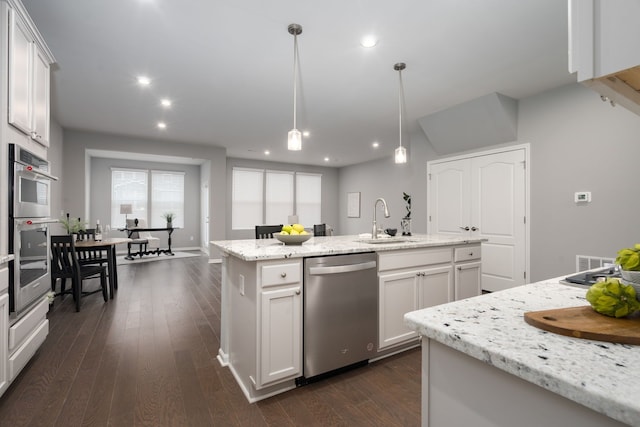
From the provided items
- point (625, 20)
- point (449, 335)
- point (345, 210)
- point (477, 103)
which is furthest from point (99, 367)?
point (345, 210)

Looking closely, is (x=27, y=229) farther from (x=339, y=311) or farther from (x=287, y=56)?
(x=287, y=56)

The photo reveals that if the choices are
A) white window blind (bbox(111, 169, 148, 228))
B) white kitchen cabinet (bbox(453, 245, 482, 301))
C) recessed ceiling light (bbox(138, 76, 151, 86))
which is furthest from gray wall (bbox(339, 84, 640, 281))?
white window blind (bbox(111, 169, 148, 228))

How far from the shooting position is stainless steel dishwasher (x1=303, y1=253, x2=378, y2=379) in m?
2.00

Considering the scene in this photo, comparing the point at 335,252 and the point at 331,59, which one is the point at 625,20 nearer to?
the point at 335,252

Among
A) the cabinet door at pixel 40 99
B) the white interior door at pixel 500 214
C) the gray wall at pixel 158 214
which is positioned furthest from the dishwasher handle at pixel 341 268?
the gray wall at pixel 158 214

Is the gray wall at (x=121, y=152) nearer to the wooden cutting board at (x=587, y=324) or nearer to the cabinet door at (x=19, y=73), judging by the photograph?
the cabinet door at (x=19, y=73)

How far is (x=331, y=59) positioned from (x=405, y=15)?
Answer: 85 cm

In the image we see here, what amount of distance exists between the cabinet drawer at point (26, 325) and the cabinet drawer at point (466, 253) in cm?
331

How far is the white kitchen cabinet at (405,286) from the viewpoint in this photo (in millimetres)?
2346

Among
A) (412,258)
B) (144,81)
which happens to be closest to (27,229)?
(144,81)

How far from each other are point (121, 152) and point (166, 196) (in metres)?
2.72

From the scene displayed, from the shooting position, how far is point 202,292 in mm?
4352

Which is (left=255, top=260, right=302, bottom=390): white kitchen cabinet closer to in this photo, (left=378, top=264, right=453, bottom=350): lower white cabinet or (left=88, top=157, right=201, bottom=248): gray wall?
(left=378, top=264, right=453, bottom=350): lower white cabinet

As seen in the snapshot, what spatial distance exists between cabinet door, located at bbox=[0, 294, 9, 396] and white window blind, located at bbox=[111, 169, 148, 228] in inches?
286
